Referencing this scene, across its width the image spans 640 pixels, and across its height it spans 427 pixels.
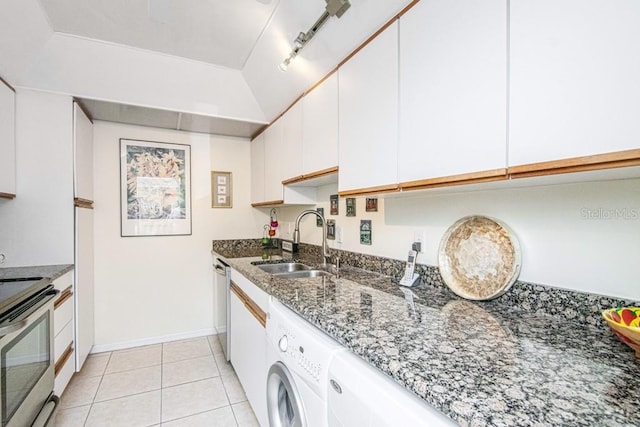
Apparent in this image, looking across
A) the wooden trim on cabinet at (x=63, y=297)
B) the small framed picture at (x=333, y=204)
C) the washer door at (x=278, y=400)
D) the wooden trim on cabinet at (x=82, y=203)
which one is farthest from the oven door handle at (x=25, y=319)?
the small framed picture at (x=333, y=204)

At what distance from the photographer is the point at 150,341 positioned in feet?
9.56

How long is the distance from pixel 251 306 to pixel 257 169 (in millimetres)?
1656

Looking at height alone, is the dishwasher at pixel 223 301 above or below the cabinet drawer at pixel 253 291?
below

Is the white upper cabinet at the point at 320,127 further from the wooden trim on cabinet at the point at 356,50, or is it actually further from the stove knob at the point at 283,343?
the stove knob at the point at 283,343

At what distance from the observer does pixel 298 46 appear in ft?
5.87

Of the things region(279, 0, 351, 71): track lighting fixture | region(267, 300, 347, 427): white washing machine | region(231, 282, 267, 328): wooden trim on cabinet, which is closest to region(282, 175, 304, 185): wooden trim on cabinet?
region(279, 0, 351, 71): track lighting fixture

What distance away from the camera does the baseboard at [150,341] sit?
9.01 feet

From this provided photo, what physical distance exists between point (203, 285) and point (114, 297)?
77 centimetres

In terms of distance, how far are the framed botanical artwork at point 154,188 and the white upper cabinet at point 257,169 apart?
63cm

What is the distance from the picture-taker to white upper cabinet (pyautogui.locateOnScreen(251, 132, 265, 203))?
117 inches

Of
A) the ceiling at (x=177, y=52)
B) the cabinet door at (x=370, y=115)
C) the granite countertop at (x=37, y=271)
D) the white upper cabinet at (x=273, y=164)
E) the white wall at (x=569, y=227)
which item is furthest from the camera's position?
the white upper cabinet at (x=273, y=164)

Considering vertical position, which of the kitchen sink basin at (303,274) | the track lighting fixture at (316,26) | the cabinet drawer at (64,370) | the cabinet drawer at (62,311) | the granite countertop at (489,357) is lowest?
the cabinet drawer at (64,370)

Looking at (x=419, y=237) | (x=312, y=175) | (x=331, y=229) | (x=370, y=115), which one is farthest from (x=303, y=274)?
(x=370, y=115)

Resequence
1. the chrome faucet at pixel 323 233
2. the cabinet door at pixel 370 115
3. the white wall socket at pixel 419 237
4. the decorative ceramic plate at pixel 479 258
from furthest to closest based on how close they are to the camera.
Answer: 1. the chrome faucet at pixel 323 233
2. the white wall socket at pixel 419 237
3. the cabinet door at pixel 370 115
4. the decorative ceramic plate at pixel 479 258
